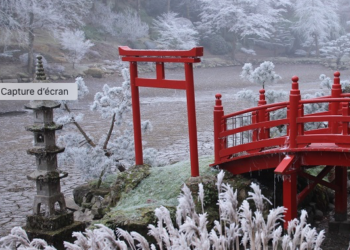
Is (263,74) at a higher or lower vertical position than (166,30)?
lower

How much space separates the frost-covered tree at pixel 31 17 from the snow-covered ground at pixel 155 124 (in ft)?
11.8

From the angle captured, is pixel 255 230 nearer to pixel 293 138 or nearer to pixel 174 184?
pixel 293 138

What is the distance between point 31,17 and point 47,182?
18880mm

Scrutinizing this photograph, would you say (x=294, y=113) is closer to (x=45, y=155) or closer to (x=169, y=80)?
(x=169, y=80)

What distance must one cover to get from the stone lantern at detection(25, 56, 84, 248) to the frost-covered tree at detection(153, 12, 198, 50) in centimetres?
2176

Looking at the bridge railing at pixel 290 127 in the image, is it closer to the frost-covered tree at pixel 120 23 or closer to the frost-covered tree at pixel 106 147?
the frost-covered tree at pixel 106 147

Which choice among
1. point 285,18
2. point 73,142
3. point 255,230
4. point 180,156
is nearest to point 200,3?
point 285,18

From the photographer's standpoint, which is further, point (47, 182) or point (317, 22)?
point (317, 22)

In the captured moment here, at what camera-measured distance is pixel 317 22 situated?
99.9ft

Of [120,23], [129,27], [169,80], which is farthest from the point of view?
[120,23]

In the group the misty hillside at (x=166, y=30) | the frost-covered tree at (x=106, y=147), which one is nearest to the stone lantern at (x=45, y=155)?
the frost-covered tree at (x=106, y=147)

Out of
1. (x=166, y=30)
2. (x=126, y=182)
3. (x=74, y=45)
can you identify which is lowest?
(x=126, y=182)

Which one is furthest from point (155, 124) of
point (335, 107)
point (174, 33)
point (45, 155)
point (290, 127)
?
point (174, 33)

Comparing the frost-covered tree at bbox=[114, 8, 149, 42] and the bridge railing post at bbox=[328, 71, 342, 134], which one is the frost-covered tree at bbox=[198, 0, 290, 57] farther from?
the bridge railing post at bbox=[328, 71, 342, 134]
